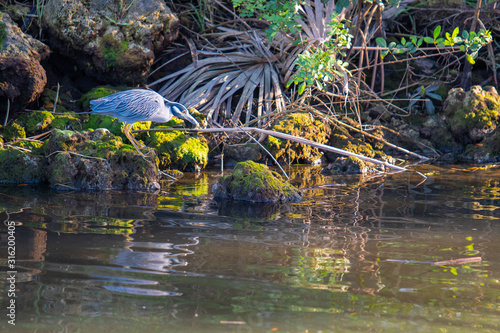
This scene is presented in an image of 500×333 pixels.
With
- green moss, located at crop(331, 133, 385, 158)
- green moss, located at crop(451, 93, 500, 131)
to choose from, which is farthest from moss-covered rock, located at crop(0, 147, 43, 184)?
green moss, located at crop(451, 93, 500, 131)

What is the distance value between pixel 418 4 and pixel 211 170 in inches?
217

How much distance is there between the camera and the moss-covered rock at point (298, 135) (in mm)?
7941

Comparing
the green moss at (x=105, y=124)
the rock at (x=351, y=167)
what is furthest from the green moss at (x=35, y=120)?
the rock at (x=351, y=167)

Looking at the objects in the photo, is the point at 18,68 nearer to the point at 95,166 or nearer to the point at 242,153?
the point at 95,166

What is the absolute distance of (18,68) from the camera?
7.14m

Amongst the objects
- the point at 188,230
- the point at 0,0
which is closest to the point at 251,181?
the point at 188,230

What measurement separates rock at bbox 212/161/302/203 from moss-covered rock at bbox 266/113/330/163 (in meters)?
2.31

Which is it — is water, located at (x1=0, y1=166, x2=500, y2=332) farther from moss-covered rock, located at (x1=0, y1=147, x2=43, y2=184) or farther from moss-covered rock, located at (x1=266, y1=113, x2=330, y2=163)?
moss-covered rock, located at (x1=266, y1=113, x2=330, y2=163)

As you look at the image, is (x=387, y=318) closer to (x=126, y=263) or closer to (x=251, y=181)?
(x=126, y=263)

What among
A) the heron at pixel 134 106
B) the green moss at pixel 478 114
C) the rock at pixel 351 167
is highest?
the green moss at pixel 478 114

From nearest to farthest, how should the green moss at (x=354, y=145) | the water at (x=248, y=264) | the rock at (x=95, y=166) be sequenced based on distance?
the water at (x=248, y=264)
the rock at (x=95, y=166)
the green moss at (x=354, y=145)

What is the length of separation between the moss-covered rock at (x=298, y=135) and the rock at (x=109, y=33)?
104 inches

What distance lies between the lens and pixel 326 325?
245cm

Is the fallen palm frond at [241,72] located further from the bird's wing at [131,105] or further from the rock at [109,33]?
the bird's wing at [131,105]
